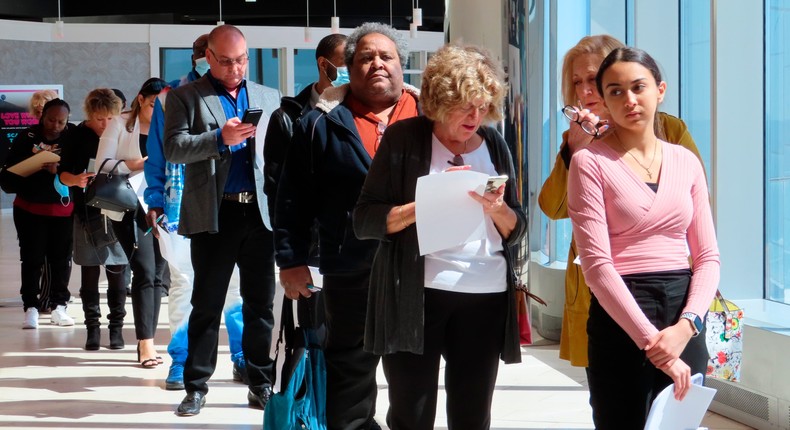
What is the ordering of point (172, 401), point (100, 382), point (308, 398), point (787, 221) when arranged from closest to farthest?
point (308, 398), point (787, 221), point (172, 401), point (100, 382)

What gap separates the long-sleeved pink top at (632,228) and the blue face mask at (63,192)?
17.9 ft

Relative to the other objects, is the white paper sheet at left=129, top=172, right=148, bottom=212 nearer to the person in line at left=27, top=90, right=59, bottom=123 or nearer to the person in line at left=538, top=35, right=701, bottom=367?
the person in line at left=27, top=90, right=59, bottom=123

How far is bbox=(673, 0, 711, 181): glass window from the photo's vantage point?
5.58m

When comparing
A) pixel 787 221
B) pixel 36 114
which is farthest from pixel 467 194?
pixel 36 114

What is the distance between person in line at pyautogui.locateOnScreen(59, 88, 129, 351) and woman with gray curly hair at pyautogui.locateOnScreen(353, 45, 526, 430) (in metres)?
3.90

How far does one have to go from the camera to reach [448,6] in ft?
25.1

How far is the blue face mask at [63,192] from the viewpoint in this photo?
24.4ft

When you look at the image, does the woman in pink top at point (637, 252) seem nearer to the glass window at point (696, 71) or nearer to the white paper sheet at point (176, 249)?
the glass window at point (696, 71)

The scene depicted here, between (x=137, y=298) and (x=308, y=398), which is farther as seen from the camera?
(x=137, y=298)

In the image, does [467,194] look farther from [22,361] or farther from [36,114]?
[36,114]

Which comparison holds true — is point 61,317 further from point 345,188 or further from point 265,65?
point 265,65

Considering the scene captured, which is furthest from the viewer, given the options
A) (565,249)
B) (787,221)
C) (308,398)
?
(565,249)

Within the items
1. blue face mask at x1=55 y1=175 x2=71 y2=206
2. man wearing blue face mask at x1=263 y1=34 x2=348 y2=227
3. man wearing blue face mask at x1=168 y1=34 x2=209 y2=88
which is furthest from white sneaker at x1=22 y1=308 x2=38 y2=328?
man wearing blue face mask at x1=263 y1=34 x2=348 y2=227

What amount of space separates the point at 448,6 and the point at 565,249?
1896 millimetres
